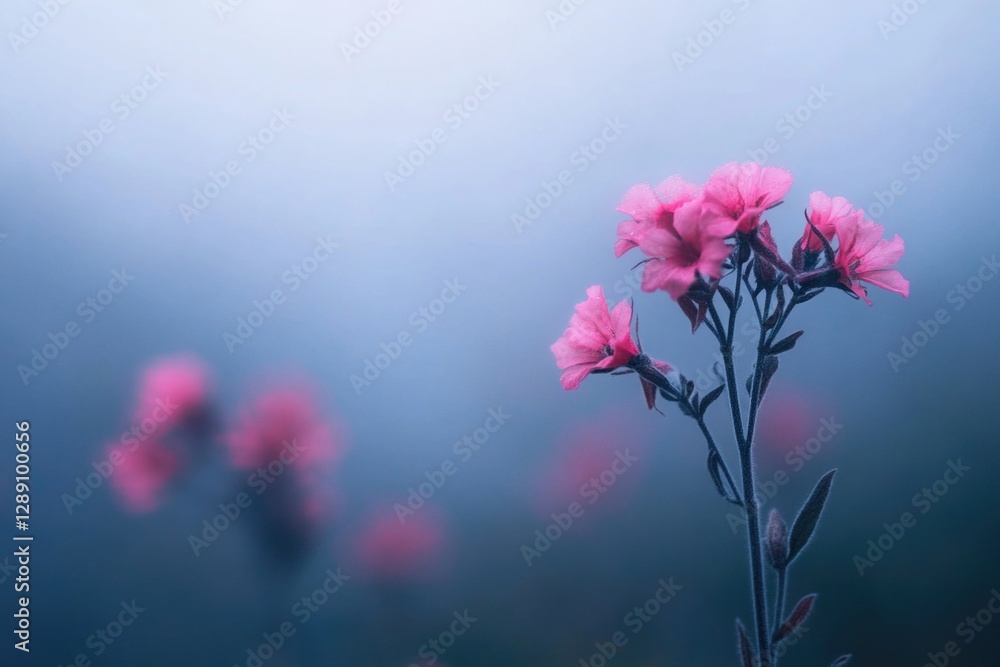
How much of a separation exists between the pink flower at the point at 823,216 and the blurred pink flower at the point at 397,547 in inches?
31.8

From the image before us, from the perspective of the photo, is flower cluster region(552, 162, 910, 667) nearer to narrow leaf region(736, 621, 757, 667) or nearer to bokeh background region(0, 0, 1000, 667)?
narrow leaf region(736, 621, 757, 667)

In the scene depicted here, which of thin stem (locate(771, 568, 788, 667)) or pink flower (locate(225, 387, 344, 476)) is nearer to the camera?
thin stem (locate(771, 568, 788, 667))

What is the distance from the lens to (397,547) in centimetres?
116

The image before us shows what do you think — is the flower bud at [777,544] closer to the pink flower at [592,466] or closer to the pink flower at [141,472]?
the pink flower at [592,466]

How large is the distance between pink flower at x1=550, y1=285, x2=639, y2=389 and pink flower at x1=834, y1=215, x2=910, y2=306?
0.24m

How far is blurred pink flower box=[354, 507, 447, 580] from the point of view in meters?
1.16

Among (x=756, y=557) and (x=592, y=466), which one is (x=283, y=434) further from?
(x=756, y=557)

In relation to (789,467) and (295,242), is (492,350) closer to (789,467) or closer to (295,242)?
(295,242)

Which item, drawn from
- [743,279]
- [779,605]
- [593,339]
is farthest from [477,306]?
[779,605]

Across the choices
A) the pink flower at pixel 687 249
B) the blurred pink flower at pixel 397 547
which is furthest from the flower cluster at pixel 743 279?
the blurred pink flower at pixel 397 547

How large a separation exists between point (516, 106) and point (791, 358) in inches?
27.7

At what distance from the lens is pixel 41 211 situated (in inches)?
43.8

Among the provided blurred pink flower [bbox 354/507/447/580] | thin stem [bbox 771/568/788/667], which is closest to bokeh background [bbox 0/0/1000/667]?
blurred pink flower [bbox 354/507/447/580]

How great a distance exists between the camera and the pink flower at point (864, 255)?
2.24 feet
